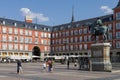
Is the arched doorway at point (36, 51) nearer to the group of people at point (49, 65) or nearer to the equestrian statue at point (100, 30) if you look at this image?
the equestrian statue at point (100, 30)

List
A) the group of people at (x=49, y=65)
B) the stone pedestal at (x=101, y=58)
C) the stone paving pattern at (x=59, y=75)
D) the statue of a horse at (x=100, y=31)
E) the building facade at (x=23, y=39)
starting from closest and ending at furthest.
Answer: the stone paving pattern at (x=59, y=75)
the group of people at (x=49, y=65)
the stone pedestal at (x=101, y=58)
the statue of a horse at (x=100, y=31)
the building facade at (x=23, y=39)

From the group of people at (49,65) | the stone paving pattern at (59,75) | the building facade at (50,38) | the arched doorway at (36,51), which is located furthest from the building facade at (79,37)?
the stone paving pattern at (59,75)

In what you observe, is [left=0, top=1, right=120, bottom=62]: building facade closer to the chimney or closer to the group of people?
the chimney

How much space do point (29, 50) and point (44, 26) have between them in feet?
49.7

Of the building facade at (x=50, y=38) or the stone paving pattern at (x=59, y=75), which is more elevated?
the building facade at (x=50, y=38)

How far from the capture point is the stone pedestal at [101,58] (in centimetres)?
3666

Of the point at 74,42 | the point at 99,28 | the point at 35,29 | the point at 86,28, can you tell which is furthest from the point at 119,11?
the point at 99,28

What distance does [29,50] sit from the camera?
10994cm

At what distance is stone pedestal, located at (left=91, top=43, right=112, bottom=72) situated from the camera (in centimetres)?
3666

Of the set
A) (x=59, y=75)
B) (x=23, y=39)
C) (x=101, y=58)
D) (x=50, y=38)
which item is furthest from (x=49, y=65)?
(x=50, y=38)

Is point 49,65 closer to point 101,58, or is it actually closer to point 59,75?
point 59,75

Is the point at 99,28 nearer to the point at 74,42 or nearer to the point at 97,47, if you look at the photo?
the point at 97,47

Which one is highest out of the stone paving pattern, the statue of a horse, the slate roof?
the slate roof

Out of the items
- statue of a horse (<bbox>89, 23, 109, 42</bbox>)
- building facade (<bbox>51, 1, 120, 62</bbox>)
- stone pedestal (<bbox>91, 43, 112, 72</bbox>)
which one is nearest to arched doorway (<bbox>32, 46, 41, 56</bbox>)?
building facade (<bbox>51, 1, 120, 62</bbox>)
